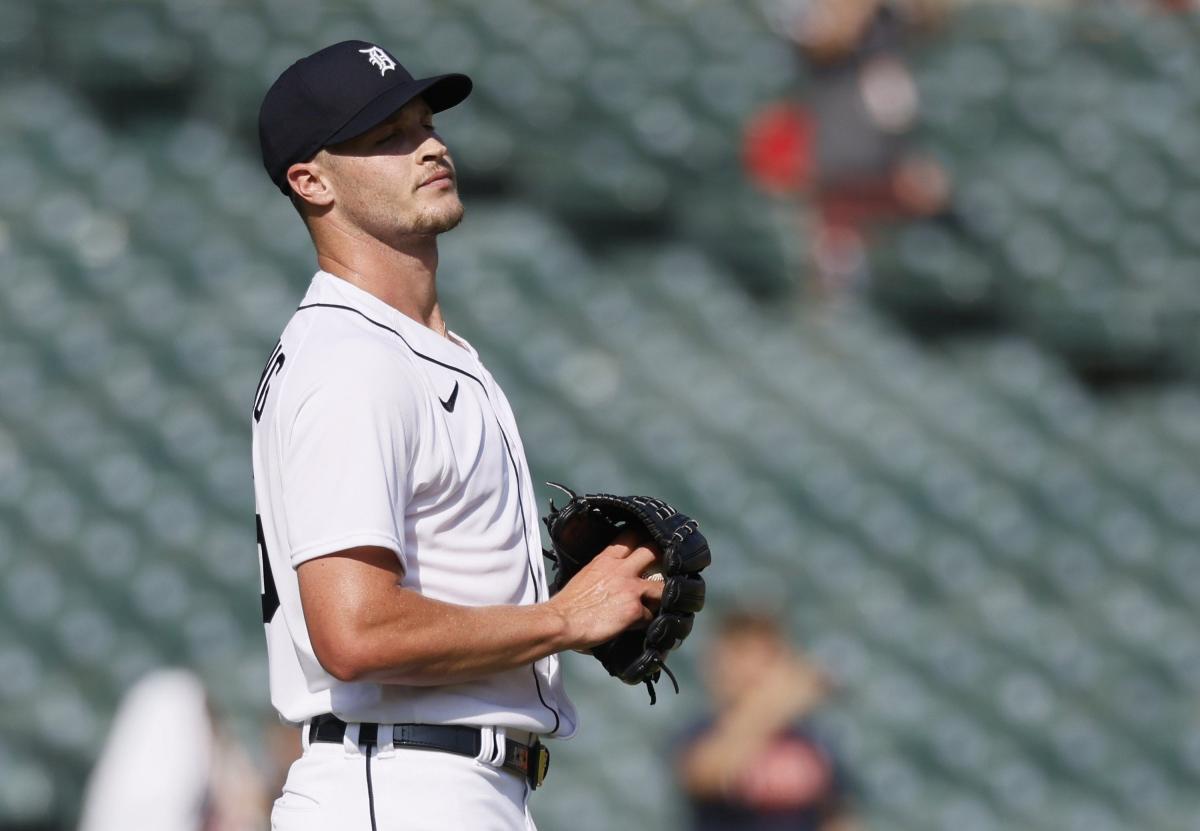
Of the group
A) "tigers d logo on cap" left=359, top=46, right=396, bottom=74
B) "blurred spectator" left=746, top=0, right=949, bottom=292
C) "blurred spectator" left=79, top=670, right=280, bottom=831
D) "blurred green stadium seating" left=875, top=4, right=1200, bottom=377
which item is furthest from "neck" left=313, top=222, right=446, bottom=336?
"blurred green stadium seating" left=875, top=4, right=1200, bottom=377

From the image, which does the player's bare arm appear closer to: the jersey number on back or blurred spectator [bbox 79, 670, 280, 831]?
the jersey number on back

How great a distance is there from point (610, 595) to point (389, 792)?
1.13 ft

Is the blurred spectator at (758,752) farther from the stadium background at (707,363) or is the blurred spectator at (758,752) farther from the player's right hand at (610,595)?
the player's right hand at (610,595)

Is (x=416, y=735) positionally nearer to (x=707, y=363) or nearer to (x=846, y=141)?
(x=707, y=363)

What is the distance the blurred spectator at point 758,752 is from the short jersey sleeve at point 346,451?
3458 millimetres

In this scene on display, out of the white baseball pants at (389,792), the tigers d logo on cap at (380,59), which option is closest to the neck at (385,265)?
the tigers d logo on cap at (380,59)

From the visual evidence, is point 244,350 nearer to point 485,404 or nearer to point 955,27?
point 955,27

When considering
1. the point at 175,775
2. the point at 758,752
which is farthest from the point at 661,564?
the point at 758,752

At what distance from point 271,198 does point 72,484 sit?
1508 mm

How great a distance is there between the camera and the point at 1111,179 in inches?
323

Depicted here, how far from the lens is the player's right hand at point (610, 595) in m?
2.08

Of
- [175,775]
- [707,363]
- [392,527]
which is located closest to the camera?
[392,527]

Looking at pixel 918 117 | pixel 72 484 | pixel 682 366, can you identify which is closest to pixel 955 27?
pixel 918 117

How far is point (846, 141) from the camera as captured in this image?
7.48 meters
